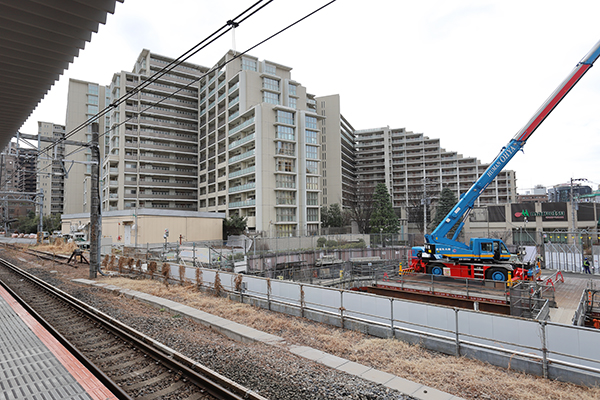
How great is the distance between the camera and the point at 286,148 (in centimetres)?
5769

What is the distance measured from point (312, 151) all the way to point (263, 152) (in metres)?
10.2

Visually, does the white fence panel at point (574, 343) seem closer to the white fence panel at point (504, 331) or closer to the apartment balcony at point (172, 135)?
the white fence panel at point (504, 331)

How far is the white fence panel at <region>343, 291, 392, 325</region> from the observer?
9945 millimetres

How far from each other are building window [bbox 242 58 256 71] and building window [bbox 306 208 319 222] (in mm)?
30384

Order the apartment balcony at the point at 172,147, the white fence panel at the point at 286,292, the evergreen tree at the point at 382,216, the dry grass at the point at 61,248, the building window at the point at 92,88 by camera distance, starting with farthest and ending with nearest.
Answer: the building window at the point at 92,88 → the apartment balcony at the point at 172,147 → the evergreen tree at the point at 382,216 → the dry grass at the point at 61,248 → the white fence panel at the point at 286,292

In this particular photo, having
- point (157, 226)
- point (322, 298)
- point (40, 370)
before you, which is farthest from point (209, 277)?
point (157, 226)

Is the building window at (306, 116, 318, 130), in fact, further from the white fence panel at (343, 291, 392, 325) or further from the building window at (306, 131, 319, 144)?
the white fence panel at (343, 291, 392, 325)

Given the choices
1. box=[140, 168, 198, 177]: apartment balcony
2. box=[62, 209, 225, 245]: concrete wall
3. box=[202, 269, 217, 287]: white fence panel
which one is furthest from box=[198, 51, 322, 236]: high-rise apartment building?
box=[202, 269, 217, 287]: white fence panel

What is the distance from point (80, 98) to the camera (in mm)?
91375

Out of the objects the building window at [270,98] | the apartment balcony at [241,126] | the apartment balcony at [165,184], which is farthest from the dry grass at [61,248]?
the building window at [270,98]

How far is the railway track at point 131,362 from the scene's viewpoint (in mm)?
6289

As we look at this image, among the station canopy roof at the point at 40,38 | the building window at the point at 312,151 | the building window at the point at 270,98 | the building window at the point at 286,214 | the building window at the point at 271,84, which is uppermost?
the building window at the point at 271,84

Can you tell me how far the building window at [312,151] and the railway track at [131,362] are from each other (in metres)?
50.2

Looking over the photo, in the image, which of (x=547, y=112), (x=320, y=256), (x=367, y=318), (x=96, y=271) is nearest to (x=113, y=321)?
(x=367, y=318)
